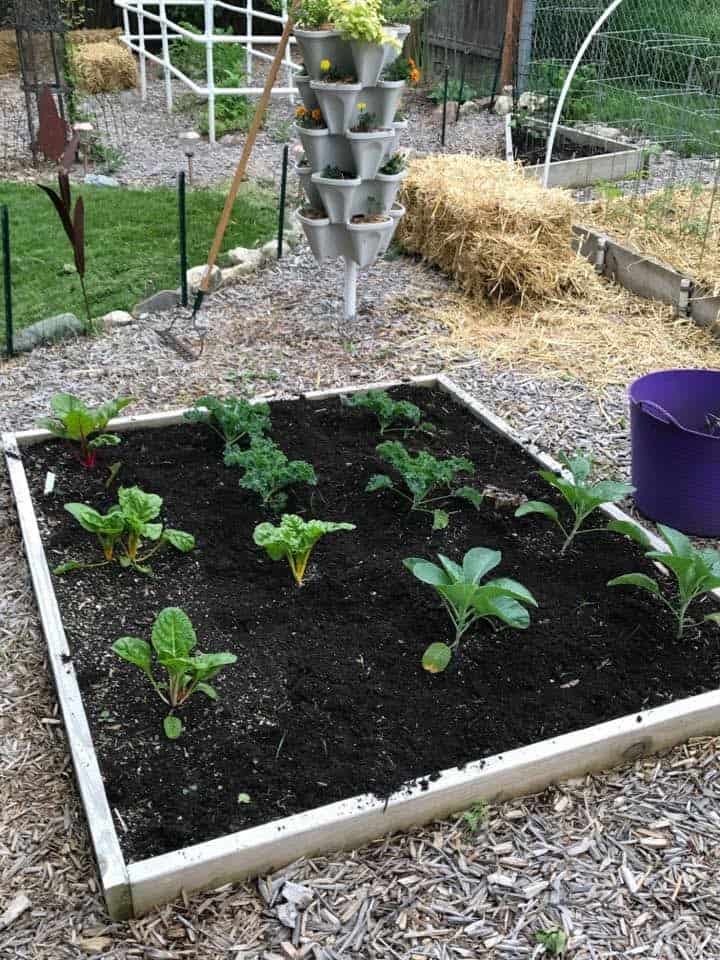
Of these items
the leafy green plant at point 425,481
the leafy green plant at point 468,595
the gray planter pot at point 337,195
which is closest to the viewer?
the leafy green plant at point 468,595

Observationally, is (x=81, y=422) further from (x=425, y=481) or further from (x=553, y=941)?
A: (x=553, y=941)

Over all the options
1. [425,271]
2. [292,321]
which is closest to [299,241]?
[425,271]

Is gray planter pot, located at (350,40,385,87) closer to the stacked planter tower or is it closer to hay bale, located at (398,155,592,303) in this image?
the stacked planter tower

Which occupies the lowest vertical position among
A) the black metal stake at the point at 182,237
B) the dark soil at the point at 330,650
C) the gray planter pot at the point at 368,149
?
the dark soil at the point at 330,650

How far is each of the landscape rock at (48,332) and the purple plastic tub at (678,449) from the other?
117 inches

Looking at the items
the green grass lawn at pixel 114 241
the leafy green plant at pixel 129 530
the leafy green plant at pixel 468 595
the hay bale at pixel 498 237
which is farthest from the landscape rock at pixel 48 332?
the leafy green plant at pixel 468 595

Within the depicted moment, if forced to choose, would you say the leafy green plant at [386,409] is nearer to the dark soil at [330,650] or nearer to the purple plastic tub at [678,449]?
the dark soil at [330,650]

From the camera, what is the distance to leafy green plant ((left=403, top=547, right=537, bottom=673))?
2627mm

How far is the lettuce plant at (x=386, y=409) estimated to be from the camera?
388 cm

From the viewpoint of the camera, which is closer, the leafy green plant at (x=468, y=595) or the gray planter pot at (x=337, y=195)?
the leafy green plant at (x=468, y=595)

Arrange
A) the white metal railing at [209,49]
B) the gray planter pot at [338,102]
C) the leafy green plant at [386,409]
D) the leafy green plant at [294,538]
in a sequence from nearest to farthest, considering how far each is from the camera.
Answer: the leafy green plant at [294,538] < the leafy green plant at [386,409] < the gray planter pot at [338,102] < the white metal railing at [209,49]

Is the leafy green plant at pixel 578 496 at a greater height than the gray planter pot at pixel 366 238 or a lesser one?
lesser

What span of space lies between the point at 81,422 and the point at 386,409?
1218 millimetres

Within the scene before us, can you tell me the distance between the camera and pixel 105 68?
11.2 meters
